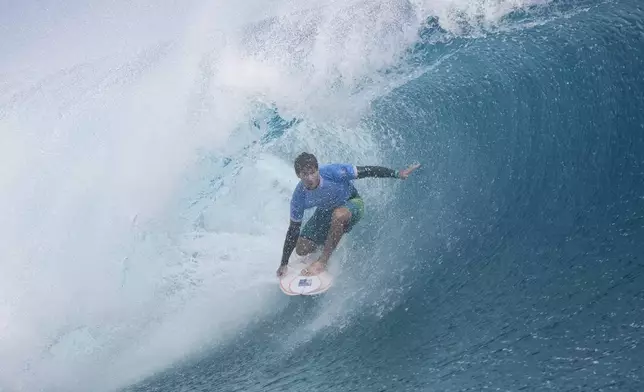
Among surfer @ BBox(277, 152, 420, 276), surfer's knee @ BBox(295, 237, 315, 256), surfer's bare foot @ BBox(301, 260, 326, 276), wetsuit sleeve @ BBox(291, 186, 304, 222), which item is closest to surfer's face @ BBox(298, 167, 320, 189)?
surfer @ BBox(277, 152, 420, 276)

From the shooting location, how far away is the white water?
6.12 m

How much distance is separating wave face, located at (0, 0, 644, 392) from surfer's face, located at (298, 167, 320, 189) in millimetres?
1191

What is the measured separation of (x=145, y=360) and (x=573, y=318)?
4596mm

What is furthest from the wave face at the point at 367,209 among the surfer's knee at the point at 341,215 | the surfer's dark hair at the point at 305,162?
the surfer's dark hair at the point at 305,162

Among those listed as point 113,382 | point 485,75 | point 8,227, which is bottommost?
point 113,382

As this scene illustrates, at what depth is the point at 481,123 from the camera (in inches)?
247

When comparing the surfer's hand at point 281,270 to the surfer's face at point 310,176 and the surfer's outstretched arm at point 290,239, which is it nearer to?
the surfer's outstretched arm at point 290,239

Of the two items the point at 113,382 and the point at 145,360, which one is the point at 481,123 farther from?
the point at 113,382

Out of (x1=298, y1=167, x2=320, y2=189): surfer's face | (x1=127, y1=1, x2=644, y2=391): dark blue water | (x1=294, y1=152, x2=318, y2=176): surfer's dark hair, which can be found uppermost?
(x1=294, y1=152, x2=318, y2=176): surfer's dark hair

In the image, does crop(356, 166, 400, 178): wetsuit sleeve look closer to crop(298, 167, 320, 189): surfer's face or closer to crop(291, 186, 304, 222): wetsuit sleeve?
crop(298, 167, 320, 189): surfer's face

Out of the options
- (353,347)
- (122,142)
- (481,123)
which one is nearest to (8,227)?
(122,142)

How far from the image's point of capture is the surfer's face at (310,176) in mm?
4488

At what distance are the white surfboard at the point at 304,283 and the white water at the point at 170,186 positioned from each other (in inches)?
17.8

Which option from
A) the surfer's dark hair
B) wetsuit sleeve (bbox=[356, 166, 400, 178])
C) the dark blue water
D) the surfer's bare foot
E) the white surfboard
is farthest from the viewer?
the surfer's bare foot
